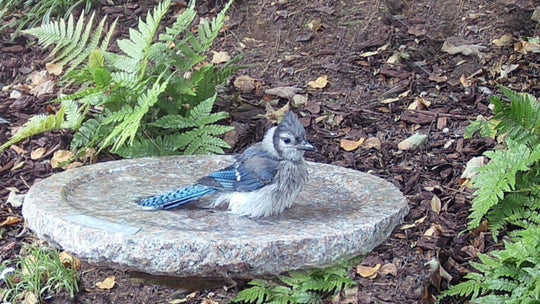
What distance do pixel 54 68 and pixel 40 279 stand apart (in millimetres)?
3128

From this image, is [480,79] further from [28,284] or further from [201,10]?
[28,284]

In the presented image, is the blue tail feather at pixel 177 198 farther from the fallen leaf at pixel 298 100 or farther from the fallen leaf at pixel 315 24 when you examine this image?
the fallen leaf at pixel 315 24

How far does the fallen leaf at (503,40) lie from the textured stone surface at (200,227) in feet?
9.17

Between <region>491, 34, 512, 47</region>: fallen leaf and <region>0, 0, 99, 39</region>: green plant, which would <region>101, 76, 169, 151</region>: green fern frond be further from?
<region>491, 34, 512, 47</region>: fallen leaf

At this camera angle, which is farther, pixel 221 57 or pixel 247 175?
pixel 221 57

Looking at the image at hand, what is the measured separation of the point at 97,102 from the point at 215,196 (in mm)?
1850

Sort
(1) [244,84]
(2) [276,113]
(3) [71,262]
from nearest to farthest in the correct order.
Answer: (3) [71,262]
(2) [276,113]
(1) [244,84]

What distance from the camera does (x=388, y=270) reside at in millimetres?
4793

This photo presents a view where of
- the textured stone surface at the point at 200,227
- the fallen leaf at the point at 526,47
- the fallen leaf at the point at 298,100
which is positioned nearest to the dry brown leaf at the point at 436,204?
the textured stone surface at the point at 200,227

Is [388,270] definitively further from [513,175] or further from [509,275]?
[513,175]

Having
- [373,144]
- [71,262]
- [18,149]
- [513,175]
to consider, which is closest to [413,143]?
[373,144]

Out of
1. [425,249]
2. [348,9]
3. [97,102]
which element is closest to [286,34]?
[348,9]

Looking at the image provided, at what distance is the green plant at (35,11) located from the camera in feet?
27.1

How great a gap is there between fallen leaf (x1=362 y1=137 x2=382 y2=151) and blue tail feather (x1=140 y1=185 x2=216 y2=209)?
202 centimetres
